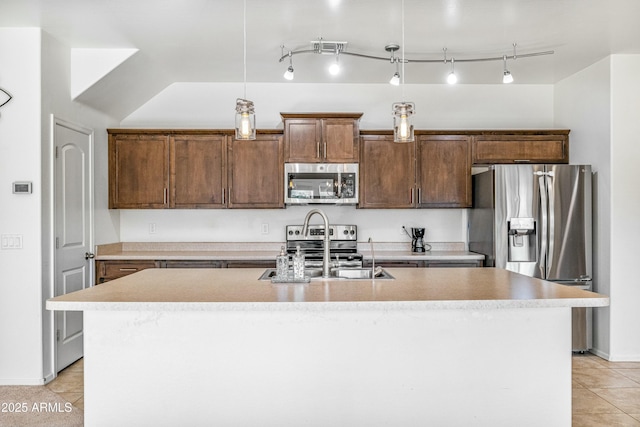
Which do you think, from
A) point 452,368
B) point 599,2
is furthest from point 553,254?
point 452,368

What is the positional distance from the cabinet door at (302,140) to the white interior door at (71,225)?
180cm

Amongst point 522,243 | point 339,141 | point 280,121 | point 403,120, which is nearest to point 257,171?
point 280,121

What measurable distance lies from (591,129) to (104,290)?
4205 mm

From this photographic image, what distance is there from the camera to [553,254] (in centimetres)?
407

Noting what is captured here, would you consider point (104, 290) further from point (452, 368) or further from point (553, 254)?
point (553, 254)

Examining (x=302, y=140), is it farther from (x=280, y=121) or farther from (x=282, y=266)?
(x=282, y=266)

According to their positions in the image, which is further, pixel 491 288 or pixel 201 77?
pixel 201 77

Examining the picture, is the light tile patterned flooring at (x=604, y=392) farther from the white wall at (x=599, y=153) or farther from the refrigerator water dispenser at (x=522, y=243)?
Result: the refrigerator water dispenser at (x=522, y=243)

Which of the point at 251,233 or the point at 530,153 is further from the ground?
the point at 530,153

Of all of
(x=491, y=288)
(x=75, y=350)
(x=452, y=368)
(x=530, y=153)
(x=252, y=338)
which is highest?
(x=530, y=153)

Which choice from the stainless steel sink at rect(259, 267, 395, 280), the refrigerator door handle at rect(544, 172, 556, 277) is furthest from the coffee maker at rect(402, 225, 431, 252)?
the stainless steel sink at rect(259, 267, 395, 280)

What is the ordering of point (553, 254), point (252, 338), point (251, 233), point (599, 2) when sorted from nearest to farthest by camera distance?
point (252, 338) → point (599, 2) → point (553, 254) → point (251, 233)

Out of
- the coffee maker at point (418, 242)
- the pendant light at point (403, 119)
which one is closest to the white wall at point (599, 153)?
the coffee maker at point (418, 242)

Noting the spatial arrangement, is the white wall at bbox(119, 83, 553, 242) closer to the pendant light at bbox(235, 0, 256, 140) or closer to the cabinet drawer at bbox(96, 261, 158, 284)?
the cabinet drawer at bbox(96, 261, 158, 284)
